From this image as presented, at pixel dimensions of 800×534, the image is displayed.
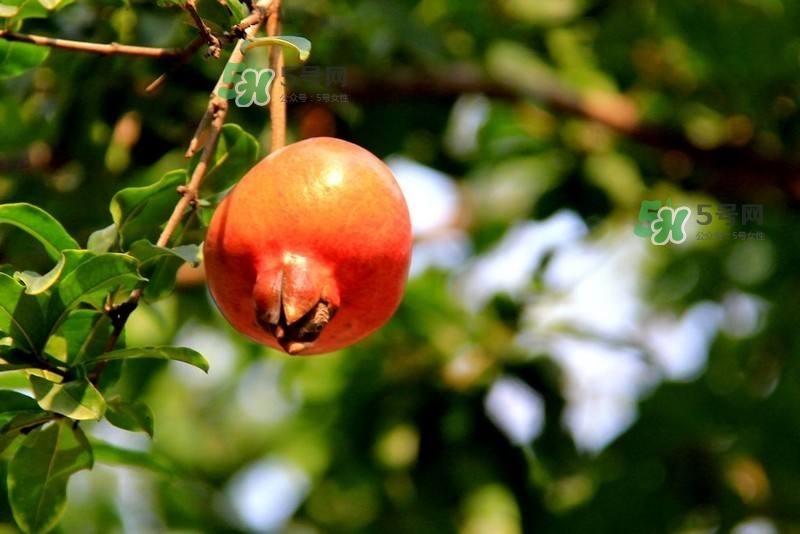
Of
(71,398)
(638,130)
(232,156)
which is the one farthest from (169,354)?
(638,130)

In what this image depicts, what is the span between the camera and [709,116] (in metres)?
2.35

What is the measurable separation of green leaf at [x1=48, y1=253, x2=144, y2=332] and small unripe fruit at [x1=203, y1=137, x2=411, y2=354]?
0.25 feet

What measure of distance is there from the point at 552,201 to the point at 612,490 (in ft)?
1.75

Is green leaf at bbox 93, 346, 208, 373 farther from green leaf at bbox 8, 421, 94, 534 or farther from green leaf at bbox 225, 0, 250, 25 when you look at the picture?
green leaf at bbox 225, 0, 250, 25

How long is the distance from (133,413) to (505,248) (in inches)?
60.2

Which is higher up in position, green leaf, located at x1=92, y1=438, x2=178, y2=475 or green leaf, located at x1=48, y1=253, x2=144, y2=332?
green leaf, located at x1=48, y1=253, x2=144, y2=332

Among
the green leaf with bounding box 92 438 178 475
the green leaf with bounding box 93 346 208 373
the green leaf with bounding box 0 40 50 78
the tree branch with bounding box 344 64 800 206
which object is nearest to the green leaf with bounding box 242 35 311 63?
the green leaf with bounding box 93 346 208 373

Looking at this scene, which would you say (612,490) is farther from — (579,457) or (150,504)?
(150,504)

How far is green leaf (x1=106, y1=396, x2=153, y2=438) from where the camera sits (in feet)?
3.07

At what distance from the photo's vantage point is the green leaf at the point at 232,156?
106cm

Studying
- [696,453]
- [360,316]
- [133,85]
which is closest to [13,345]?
[360,316]

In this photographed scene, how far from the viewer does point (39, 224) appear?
941 mm

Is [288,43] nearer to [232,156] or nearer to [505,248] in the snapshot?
[232,156]

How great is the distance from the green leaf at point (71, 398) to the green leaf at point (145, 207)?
0.13 meters
